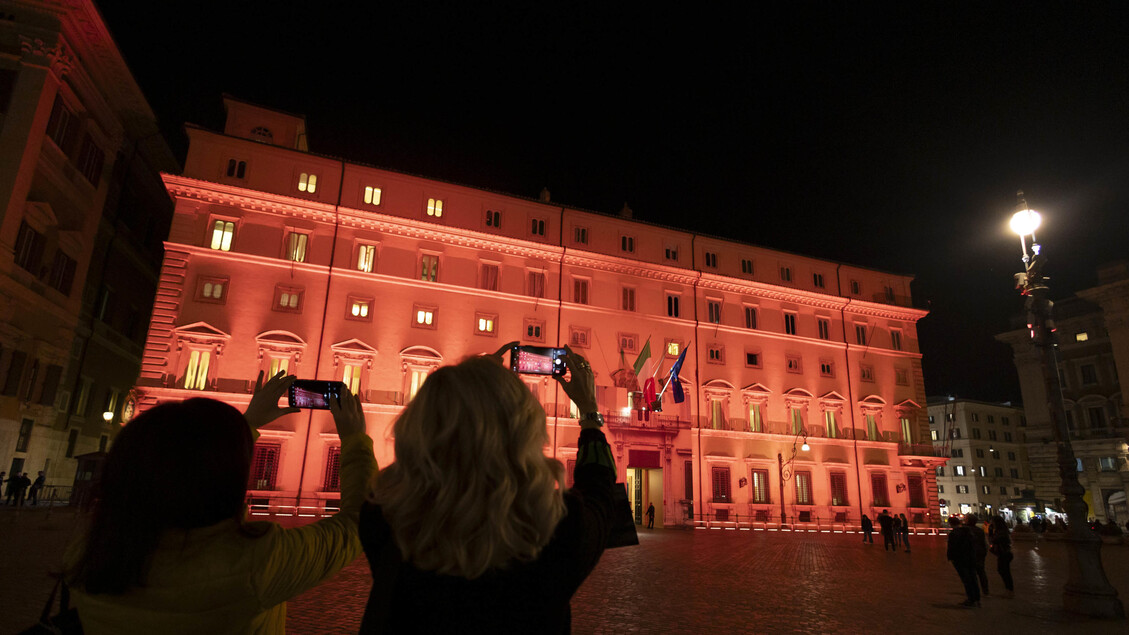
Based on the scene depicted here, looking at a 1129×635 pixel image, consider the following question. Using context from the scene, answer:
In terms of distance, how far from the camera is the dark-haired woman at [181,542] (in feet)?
5.85

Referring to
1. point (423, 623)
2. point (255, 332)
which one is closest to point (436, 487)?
point (423, 623)

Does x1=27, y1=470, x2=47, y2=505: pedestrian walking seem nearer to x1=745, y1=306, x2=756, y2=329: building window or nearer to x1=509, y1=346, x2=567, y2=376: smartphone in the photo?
x1=509, y1=346, x2=567, y2=376: smartphone

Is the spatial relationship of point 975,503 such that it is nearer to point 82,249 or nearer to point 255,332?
point 255,332

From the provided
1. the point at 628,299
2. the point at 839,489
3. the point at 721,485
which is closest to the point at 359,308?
the point at 628,299

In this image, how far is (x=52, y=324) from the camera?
84.0 ft

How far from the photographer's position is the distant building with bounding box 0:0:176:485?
22094 mm

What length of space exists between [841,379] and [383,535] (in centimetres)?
4134

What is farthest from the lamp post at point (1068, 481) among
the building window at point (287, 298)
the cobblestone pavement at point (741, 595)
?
the building window at point (287, 298)

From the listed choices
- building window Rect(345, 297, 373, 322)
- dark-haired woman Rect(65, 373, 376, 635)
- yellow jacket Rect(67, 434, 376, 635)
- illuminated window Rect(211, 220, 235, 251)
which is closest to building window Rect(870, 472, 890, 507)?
building window Rect(345, 297, 373, 322)

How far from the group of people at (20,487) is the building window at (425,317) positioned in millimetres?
16006

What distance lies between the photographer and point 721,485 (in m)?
33.8

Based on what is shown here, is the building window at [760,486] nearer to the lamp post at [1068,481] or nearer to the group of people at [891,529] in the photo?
the group of people at [891,529]

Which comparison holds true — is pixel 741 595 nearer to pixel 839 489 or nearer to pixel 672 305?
pixel 672 305

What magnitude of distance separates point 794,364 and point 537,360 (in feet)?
123
